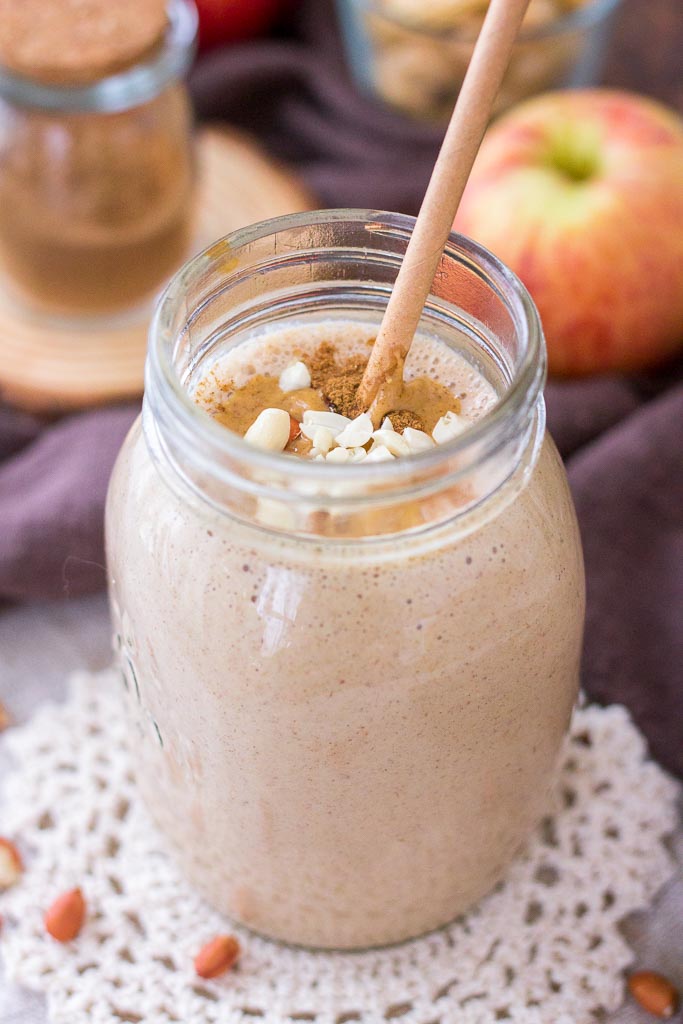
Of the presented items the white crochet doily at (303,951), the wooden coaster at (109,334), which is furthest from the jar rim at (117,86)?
the white crochet doily at (303,951)

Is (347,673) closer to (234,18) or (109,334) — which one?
(109,334)

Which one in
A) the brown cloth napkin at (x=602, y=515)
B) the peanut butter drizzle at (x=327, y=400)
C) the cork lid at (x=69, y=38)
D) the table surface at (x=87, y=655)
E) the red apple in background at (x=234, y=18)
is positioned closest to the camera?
the peanut butter drizzle at (x=327, y=400)

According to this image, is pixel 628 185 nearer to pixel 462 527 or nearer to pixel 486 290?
pixel 486 290

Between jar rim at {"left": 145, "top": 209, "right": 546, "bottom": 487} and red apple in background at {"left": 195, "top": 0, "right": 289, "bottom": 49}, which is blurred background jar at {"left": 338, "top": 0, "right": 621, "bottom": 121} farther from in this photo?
jar rim at {"left": 145, "top": 209, "right": 546, "bottom": 487}

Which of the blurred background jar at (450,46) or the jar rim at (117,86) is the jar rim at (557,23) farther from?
the jar rim at (117,86)

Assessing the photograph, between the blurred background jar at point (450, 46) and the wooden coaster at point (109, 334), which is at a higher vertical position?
the blurred background jar at point (450, 46)

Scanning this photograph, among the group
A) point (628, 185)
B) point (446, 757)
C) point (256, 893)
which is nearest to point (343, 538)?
point (446, 757)

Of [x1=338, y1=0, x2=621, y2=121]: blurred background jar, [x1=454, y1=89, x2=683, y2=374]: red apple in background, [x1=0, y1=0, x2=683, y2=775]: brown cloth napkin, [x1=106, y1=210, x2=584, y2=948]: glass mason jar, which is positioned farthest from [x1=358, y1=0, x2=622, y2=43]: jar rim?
[x1=106, y1=210, x2=584, y2=948]: glass mason jar
